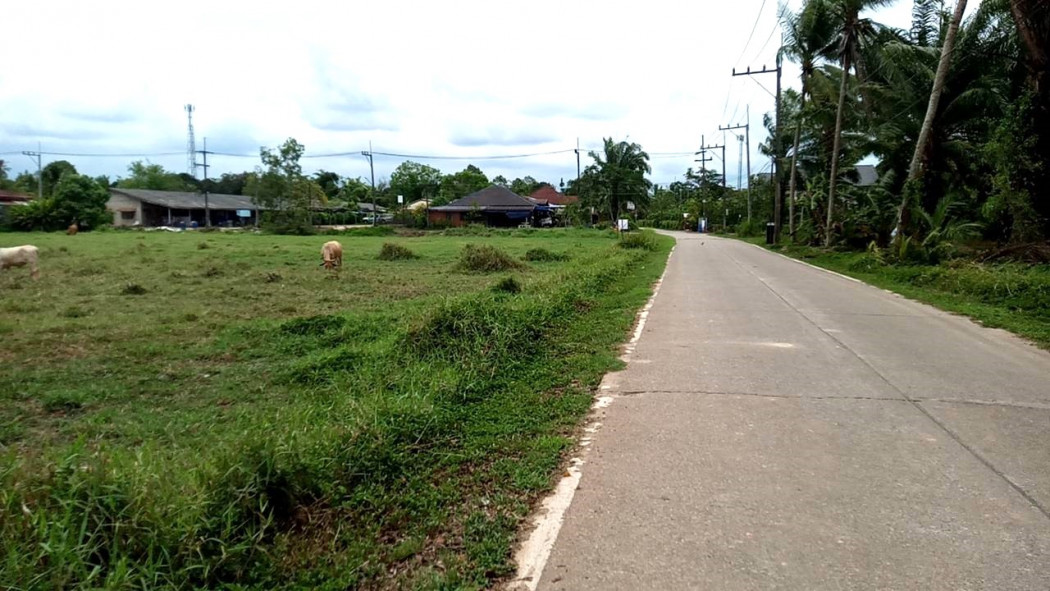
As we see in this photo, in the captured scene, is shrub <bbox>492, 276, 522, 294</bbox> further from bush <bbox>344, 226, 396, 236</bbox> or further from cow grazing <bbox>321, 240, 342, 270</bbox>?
bush <bbox>344, 226, 396, 236</bbox>

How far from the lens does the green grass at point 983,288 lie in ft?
34.6

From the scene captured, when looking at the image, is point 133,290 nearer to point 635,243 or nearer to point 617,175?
point 635,243

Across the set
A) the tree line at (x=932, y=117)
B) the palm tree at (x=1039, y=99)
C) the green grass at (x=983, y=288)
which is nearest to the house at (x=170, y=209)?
the tree line at (x=932, y=117)

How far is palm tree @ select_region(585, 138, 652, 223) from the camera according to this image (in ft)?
213

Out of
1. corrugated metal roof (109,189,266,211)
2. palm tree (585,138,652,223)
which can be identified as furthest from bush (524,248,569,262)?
corrugated metal roof (109,189,266,211)

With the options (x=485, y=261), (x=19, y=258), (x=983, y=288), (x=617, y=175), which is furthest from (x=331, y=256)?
(x=617, y=175)

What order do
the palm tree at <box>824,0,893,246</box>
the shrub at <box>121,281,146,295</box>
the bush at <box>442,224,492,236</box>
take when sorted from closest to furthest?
1. the shrub at <box>121,281,146,295</box>
2. the palm tree at <box>824,0,893,246</box>
3. the bush at <box>442,224,492,236</box>

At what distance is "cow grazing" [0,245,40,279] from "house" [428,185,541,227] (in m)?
50.8

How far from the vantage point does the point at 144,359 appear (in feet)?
26.6

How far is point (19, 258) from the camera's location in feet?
57.1

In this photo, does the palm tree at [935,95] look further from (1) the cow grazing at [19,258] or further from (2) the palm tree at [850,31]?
(1) the cow grazing at [19,258]

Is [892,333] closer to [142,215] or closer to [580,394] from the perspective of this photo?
[580,394]

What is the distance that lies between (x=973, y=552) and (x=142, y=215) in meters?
79.6

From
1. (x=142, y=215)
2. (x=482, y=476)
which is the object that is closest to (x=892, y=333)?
(x=482, y=476)
